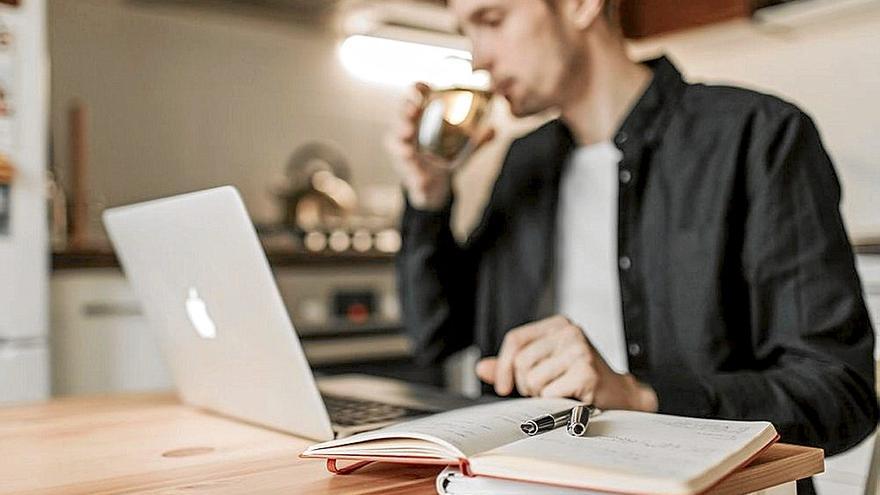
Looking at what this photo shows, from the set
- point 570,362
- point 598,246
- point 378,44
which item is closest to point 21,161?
point 378,44

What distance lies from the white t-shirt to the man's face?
0.16 meters

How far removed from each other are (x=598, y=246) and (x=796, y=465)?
78 cm

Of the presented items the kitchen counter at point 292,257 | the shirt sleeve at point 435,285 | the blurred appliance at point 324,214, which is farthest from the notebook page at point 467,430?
the blurred appliance at point 324,214

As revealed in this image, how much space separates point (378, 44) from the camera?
115 inches

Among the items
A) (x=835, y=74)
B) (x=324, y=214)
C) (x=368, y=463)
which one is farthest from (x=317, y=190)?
(x=368, y=463)

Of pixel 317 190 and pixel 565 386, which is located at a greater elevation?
pixel 317 190

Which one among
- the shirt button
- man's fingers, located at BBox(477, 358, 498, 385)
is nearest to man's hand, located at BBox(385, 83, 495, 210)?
the shirt button

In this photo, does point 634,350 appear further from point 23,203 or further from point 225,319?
point 23,203

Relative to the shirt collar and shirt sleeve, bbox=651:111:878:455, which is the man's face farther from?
shirt sleeve, bbox=651:111:878:455

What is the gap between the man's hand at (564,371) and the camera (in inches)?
37.1

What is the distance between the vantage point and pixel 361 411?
1102mm

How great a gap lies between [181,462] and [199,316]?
0.84ft

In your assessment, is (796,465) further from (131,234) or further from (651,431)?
(131,234)

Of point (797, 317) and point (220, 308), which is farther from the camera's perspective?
point (797, 317)
